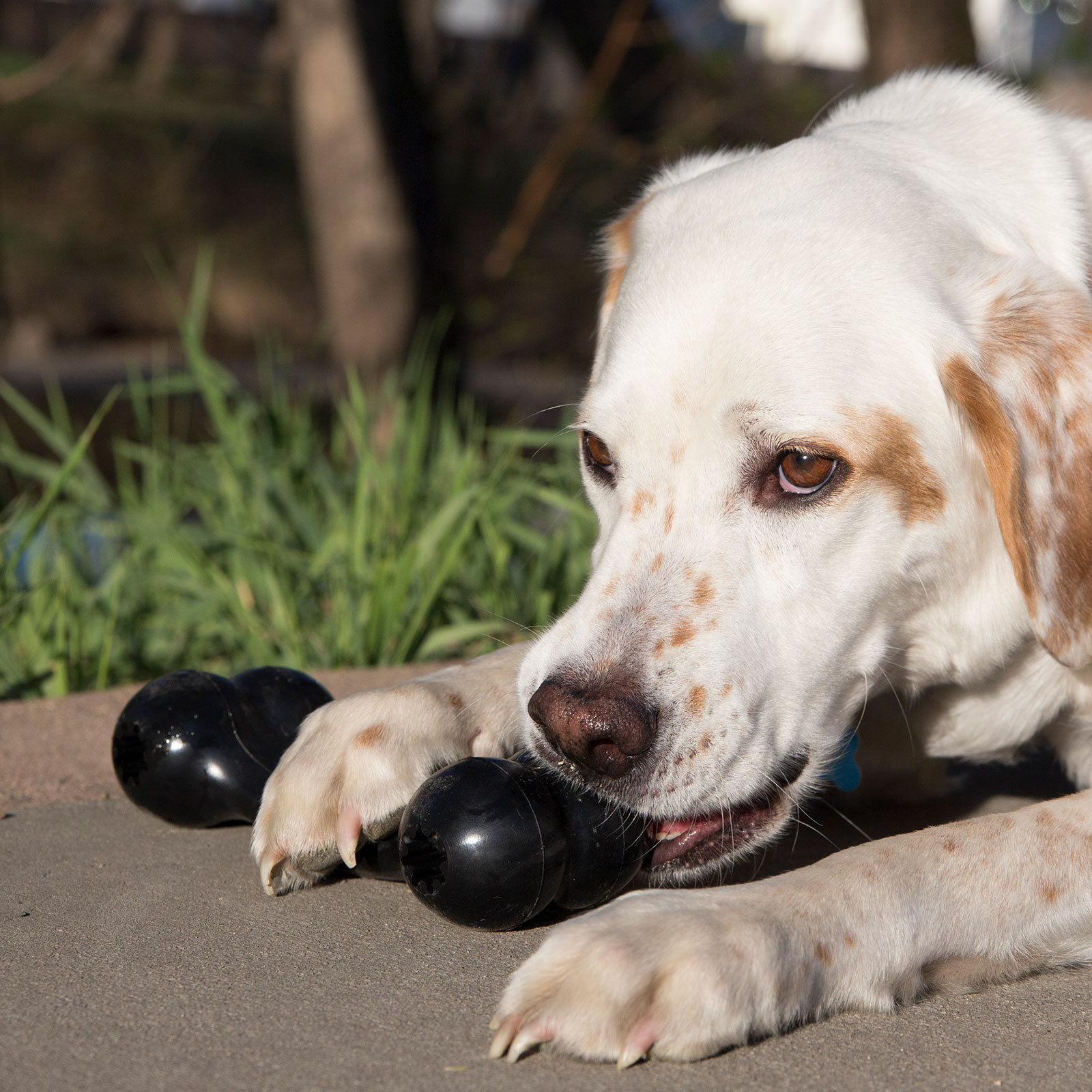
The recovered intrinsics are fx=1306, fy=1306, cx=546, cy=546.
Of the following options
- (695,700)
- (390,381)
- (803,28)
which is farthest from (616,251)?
(803,28)

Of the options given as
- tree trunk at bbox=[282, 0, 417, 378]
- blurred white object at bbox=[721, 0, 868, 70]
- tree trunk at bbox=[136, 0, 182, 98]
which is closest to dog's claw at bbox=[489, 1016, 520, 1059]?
blurred white object at bbox=[721, 0, 868, 70]

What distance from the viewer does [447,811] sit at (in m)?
1.81

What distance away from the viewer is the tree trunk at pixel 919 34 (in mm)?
4918

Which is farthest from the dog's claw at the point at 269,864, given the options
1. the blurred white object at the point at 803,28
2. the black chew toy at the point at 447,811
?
the blurred white object at the point at 803,28

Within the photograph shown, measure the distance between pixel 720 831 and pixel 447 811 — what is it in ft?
1.49

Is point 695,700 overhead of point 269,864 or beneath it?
overhead

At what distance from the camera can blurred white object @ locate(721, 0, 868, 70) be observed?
21.9ft

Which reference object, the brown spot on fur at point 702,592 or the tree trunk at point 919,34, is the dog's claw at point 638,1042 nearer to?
the brown spot on fur at point 702,592

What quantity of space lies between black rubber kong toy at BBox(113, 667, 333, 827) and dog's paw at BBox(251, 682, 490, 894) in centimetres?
16

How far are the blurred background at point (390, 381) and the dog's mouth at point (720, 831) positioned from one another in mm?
1441

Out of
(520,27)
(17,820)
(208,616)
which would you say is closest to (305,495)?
(208,616)

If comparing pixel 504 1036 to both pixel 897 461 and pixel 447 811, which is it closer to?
pixel 447 811

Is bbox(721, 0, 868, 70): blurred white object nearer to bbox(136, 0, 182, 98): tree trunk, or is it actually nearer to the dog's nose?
the dog's nose

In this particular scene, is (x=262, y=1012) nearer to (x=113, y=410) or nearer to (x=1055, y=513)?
(x=1055, y=513)
